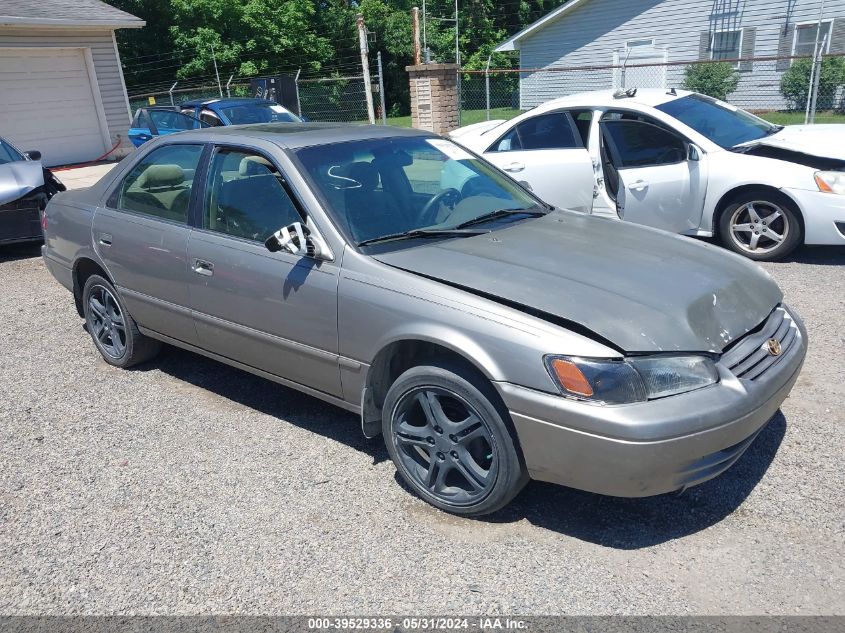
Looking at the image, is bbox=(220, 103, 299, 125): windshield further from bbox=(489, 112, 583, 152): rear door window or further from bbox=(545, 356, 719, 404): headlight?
bbox=(545, 356, 719, 404): headlight

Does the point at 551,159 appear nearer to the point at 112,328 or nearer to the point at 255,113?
the point at 112,328

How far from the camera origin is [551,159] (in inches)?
293

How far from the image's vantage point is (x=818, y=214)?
253 inches

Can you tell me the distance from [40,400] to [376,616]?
316cm

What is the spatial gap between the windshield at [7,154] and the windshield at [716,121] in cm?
784

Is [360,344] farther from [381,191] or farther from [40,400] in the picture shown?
[40,400]

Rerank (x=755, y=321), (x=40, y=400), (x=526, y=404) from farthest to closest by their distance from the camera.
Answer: (x=40, y=400), (x=755, y=321), (x=526, y=404)

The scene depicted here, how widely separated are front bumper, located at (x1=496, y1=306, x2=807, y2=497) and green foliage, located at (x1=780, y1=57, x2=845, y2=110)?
19.5 meters

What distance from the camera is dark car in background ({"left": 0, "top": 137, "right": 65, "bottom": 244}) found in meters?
8.66

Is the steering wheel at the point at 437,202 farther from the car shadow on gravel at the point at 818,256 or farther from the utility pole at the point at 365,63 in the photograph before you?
the utility pole at the point at 365,63

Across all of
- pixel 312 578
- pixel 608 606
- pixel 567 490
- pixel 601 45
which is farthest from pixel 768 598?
pixel 601 45

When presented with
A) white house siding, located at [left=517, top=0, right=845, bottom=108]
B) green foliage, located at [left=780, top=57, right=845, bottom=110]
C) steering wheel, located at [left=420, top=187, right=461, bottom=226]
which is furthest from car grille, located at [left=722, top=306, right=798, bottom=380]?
white house siding, located at [left=517, top=0, right=845, bottom=108]

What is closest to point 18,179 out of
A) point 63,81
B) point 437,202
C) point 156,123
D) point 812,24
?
point 156,123

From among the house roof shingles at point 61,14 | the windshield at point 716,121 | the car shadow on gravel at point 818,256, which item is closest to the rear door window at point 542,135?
Result: the windshield at point 716,121
